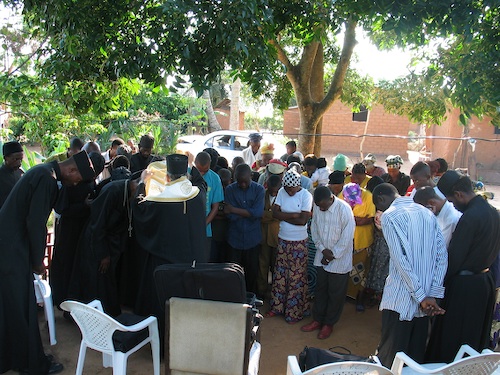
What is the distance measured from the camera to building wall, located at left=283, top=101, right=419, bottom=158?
2119 centimetres

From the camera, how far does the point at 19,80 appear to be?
5277mm

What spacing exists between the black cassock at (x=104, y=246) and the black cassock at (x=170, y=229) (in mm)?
217

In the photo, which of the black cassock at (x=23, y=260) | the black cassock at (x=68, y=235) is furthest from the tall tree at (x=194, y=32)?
the black cassock at (x=23, y=260)

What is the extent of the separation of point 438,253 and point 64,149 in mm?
6821

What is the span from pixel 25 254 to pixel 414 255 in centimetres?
300

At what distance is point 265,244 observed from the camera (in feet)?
18.2

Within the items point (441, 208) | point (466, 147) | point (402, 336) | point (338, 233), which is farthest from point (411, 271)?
point (466, 147)

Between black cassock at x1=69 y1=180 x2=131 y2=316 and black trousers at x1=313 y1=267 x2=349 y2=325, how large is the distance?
2048 mm

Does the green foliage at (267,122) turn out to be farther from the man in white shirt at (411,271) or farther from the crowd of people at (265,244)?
the man in white shirt at (411,271)

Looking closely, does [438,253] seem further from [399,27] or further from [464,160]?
[464,160]

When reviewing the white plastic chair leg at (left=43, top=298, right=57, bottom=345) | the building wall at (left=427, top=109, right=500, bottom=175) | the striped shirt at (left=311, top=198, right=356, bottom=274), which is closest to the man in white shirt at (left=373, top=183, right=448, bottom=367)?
the striped shirt at (left=311, top=198, right=356, bottom=274)

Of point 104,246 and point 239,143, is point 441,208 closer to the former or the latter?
point 104,246

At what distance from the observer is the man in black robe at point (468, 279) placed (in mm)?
3490

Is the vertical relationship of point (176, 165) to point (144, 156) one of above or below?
above
